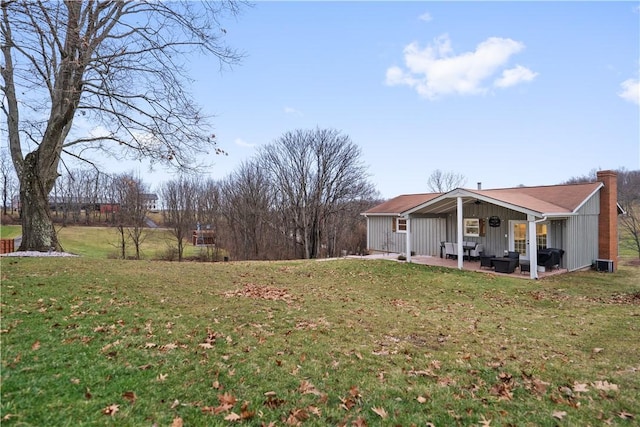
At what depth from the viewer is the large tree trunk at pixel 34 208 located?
11.3 metres

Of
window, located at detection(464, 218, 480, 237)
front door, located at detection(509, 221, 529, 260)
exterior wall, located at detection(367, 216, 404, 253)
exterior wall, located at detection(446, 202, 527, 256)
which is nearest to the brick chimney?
front door, located at detection(509, 221, 529, 260)

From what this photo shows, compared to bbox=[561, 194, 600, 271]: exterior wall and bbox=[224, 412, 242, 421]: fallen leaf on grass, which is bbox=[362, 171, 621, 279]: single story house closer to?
bbox=[561, 194, 600, 271]: exterior wall

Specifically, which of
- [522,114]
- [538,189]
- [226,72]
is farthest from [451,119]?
[226,72]

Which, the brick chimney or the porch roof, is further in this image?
the brick chimney

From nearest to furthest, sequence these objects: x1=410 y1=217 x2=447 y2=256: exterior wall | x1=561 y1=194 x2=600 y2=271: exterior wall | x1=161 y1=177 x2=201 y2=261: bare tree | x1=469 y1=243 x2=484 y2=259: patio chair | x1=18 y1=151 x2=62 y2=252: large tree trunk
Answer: x1=18 y1=151 x2=62 y2=252: large tree trunk, x1=561 y1=194 x2=600 y2=271: exterior wall, x1=469 y1=243 x2=484 y2=259: patio chair, x1=410 y1=217 x2=447 y2=256: exterior wall, x1=161 y1=177 x2=201 y2=261: bare tree

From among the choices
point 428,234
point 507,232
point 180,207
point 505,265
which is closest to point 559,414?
point 505,265

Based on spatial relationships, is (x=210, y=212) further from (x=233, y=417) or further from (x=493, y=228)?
(x=233, y=417)

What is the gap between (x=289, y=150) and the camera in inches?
1096

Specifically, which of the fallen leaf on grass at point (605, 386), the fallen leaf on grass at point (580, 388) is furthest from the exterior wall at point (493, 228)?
the fallen leaf on grass at point (580, 388)

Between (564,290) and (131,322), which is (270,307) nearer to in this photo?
(131,322)

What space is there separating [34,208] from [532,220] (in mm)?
17723

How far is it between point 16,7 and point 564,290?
1452 centimetres

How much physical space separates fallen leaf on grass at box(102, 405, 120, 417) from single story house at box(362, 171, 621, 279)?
43.0 ft

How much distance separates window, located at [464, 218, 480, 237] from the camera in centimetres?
1642
